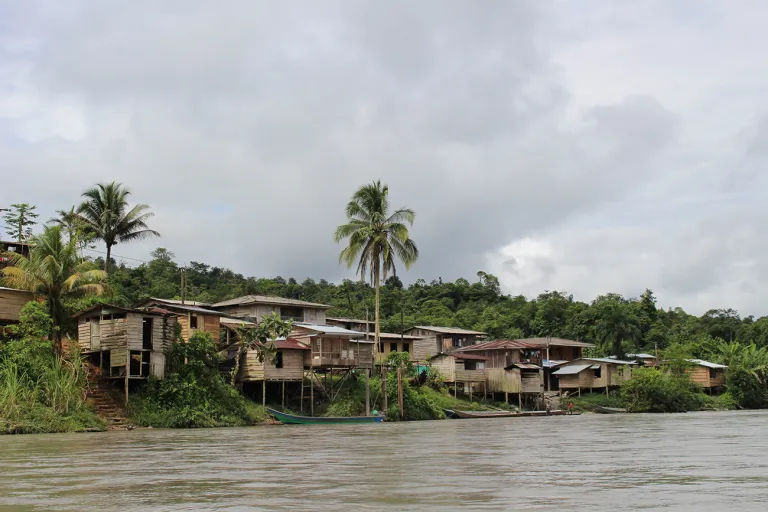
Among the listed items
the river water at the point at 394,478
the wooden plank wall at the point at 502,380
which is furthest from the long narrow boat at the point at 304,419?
the wooden plank wall at the point at 502,380

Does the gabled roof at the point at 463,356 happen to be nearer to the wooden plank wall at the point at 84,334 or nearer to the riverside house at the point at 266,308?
the riverside house at the point at 266,308

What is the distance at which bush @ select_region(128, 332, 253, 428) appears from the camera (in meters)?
33.2

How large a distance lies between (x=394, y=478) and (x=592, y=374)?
55.0 m

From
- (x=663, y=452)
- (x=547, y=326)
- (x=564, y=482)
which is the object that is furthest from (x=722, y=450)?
(x=547, y=326)

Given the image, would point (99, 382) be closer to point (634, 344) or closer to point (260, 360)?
point (260, 360)

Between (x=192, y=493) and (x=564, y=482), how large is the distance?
483cm

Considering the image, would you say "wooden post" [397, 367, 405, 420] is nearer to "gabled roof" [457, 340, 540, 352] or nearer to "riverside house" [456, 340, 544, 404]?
"riverside house" [456, 340, 544, 404]

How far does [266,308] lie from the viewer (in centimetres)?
4884

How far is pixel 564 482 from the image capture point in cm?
1012

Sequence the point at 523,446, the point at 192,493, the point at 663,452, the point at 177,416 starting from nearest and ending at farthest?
the point at 192,493, the point at 663,452, the point at 523,446, the point at 177,416

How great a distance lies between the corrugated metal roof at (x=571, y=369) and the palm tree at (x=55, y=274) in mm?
39149

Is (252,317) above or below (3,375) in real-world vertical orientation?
above

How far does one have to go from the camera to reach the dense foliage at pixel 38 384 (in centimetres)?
2812

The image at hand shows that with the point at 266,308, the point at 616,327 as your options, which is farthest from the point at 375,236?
the point at 616,327
